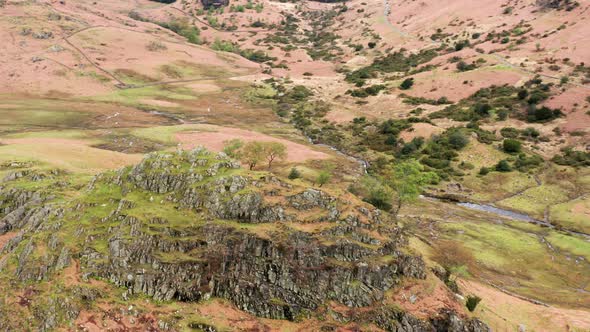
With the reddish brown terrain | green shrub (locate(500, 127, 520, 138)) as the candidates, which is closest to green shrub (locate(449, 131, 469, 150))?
the reddish brown terrain

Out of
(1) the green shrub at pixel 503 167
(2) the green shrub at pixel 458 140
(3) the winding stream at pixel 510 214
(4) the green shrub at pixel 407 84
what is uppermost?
(4) the green shrub at pixel 407 84

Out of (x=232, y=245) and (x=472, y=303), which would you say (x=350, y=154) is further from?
(x=232, y=245)

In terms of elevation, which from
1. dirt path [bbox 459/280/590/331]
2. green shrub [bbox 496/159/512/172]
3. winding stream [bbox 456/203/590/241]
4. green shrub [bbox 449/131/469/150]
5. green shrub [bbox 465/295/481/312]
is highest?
green shrub [bbox 449/131/469/150]

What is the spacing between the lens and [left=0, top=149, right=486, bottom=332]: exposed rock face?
32250 mm

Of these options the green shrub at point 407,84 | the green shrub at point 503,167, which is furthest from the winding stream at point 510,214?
the green shrub at point 407,84

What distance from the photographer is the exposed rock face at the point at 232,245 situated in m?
32.2

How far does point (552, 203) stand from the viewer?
7862 cm

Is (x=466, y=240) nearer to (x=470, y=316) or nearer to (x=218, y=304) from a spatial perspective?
(x=470, y=316)

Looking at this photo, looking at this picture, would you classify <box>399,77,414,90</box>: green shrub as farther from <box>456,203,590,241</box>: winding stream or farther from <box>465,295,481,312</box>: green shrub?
<box>465,295,481,312</box>: green shrub

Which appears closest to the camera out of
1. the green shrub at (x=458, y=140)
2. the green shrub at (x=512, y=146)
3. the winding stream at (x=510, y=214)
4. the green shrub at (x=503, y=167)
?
the winding stream at (x=510, y=214)

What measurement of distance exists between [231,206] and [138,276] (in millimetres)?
10156

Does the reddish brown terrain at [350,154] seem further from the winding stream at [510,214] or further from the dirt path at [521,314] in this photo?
the winding stream at [510,214]

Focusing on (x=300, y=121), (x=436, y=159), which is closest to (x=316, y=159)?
(x=436, y=159)

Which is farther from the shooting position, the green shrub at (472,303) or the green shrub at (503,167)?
the green shrub at (503,167)
